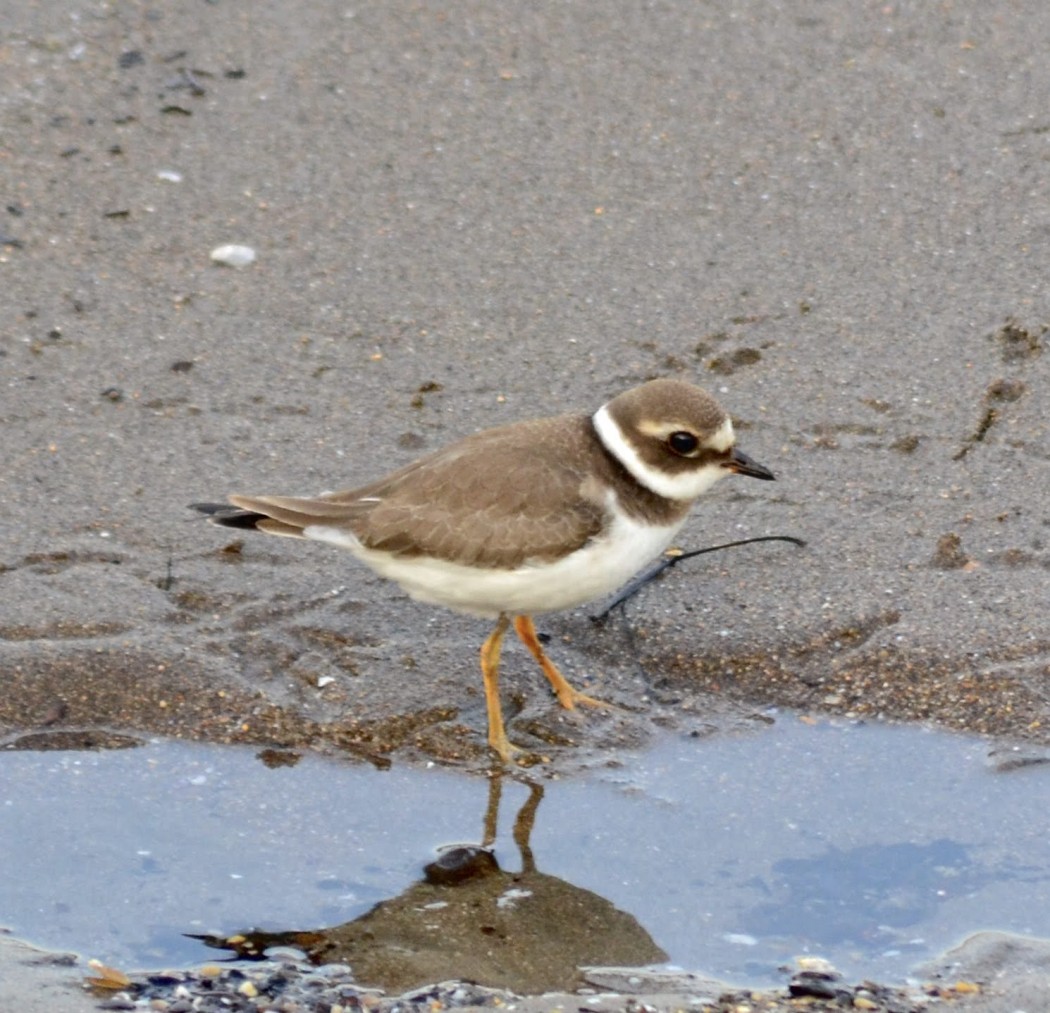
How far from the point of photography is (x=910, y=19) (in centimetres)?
877

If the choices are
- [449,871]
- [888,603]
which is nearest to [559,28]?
[888,603]

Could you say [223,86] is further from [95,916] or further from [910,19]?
[95,916]

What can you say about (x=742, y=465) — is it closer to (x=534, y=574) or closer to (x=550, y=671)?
(x=534, y=574)

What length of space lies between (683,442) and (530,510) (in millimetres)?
572

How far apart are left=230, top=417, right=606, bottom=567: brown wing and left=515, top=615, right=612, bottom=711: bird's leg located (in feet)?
1.45

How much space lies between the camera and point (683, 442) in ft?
18.1

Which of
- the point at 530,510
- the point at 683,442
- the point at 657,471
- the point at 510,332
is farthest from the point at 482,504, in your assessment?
the point at 510,332

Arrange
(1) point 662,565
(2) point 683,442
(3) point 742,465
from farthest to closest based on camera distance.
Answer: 1. (1) point 662,565
2. (3) point 742,465
3. (2) point 683,442

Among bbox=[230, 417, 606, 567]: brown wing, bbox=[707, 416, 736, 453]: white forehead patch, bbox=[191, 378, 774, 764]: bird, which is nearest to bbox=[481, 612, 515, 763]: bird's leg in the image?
bbox=[191, 378, 774, 764]: bird

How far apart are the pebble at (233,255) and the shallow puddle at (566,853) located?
3011 mm

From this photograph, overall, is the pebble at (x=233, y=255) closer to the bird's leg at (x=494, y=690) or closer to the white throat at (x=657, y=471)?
the white throat at (x=657, y=471)

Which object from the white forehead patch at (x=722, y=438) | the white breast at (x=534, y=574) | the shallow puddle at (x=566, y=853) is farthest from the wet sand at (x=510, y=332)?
the white forehead patch at (x=722, y=438)

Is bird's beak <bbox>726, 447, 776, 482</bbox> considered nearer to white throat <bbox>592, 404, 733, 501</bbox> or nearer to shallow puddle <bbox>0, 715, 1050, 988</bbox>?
white throat <bbox>592, 404, 733, 501</bbox>

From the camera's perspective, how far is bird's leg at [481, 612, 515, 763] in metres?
5.45
